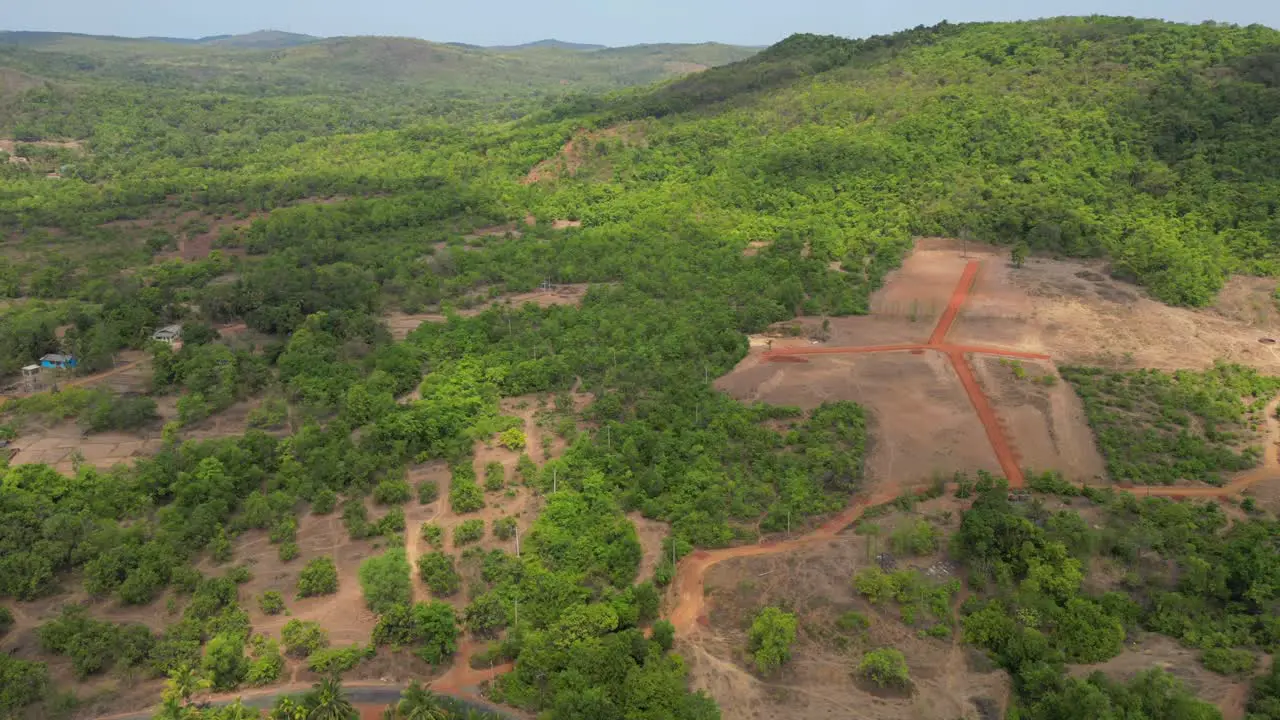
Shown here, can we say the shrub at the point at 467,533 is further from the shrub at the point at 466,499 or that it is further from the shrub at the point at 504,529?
the shrub at the point at 466,499

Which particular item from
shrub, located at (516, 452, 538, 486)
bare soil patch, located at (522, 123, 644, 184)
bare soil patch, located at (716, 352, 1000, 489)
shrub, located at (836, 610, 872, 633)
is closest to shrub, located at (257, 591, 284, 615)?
shrub, located at (516, 452, 538, 486)

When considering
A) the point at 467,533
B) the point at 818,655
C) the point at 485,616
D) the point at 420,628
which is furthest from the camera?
the point at 467,533

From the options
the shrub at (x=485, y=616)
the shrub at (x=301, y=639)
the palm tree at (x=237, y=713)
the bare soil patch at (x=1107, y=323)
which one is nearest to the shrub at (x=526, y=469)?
the shrub at (x=485, y=616)

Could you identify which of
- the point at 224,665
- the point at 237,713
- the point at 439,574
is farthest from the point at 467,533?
the point at 237,713

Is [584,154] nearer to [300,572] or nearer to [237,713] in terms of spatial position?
[300,572]

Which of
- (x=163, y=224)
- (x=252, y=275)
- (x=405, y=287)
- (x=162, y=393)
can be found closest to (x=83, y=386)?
(x=162, y=393)

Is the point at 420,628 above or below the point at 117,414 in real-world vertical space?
below
